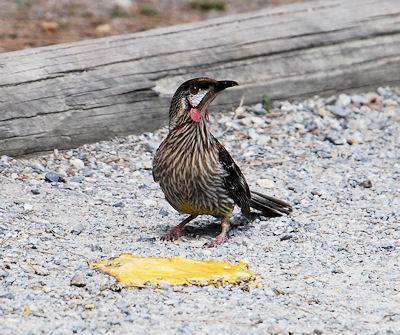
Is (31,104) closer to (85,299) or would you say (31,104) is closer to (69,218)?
(69,218)

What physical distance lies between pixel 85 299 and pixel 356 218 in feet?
8.72

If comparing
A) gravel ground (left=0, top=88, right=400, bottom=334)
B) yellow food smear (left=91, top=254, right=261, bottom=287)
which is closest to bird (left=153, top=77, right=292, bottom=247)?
gravel ground (left=0, top=88, right=400, bottom=334)

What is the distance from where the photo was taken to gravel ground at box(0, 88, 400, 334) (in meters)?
4.18

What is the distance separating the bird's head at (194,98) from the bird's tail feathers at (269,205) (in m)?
0.91

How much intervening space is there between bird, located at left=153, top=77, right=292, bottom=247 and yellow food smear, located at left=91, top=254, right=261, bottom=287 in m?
0.56

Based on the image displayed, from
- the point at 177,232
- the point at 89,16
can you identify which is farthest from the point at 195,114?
the point at 89,16

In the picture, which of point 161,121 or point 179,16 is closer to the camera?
point 161,121

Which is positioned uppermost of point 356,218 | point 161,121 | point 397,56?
point 397,56

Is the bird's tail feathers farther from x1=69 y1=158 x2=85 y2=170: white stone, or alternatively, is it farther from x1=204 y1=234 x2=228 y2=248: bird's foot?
x1=69 y1=158 x2=85 y2=170: white stone

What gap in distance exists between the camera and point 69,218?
19.1 feet

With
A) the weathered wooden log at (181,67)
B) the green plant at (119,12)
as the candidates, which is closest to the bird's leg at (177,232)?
the weathered wooden log at (181,67)

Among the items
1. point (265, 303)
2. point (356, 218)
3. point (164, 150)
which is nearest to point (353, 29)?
point (356, 218)

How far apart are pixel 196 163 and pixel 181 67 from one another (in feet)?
7.72

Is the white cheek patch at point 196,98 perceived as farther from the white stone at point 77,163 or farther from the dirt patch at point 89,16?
the dirt patch at point 89,16
